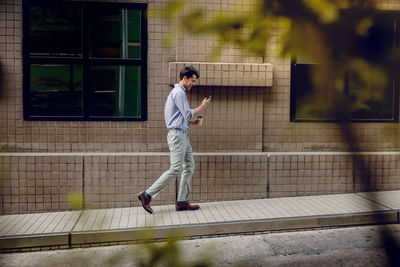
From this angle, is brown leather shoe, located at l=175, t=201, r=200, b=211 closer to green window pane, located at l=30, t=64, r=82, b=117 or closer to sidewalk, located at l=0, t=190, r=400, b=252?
sidewalk, located at l=0, t=190, r=400, b=252

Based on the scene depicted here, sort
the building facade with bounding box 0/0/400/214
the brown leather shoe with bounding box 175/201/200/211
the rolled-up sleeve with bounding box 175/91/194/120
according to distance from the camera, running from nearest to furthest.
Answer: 1. the rolled-up sleeve with bounding box 175/91/194/120
2. the brown leather shoe with bounding box 175/201/200/211
3. the building facade with bounding box 0/0/400/214

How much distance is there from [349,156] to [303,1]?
1.18ft

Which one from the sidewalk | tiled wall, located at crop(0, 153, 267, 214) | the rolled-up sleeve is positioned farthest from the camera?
tiled wall, located at crop(0, 153, 267, 214)

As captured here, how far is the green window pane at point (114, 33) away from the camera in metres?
6.63

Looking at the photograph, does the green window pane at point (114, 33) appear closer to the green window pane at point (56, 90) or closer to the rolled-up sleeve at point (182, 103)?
the green window pane at point (56, 90)

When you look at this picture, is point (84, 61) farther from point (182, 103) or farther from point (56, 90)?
point (182, 103)

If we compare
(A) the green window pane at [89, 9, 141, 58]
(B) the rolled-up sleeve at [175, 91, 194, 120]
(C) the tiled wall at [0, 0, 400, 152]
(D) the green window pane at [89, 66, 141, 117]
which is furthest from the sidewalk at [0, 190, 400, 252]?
(A) the green window pane at [89, 9, 141, 58]

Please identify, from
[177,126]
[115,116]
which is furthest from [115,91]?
[177,126]

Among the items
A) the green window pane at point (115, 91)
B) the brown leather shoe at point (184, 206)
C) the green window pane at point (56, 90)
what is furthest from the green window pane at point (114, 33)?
the brown leather shoe at point (184, 206)

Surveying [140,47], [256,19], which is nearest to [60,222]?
[140,47]

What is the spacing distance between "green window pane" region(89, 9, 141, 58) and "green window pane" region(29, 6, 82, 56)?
237 millimetres

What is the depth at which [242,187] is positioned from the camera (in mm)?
6824

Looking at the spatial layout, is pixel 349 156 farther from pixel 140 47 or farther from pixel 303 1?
pixel 140 47

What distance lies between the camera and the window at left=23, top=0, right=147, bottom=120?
6562mm
